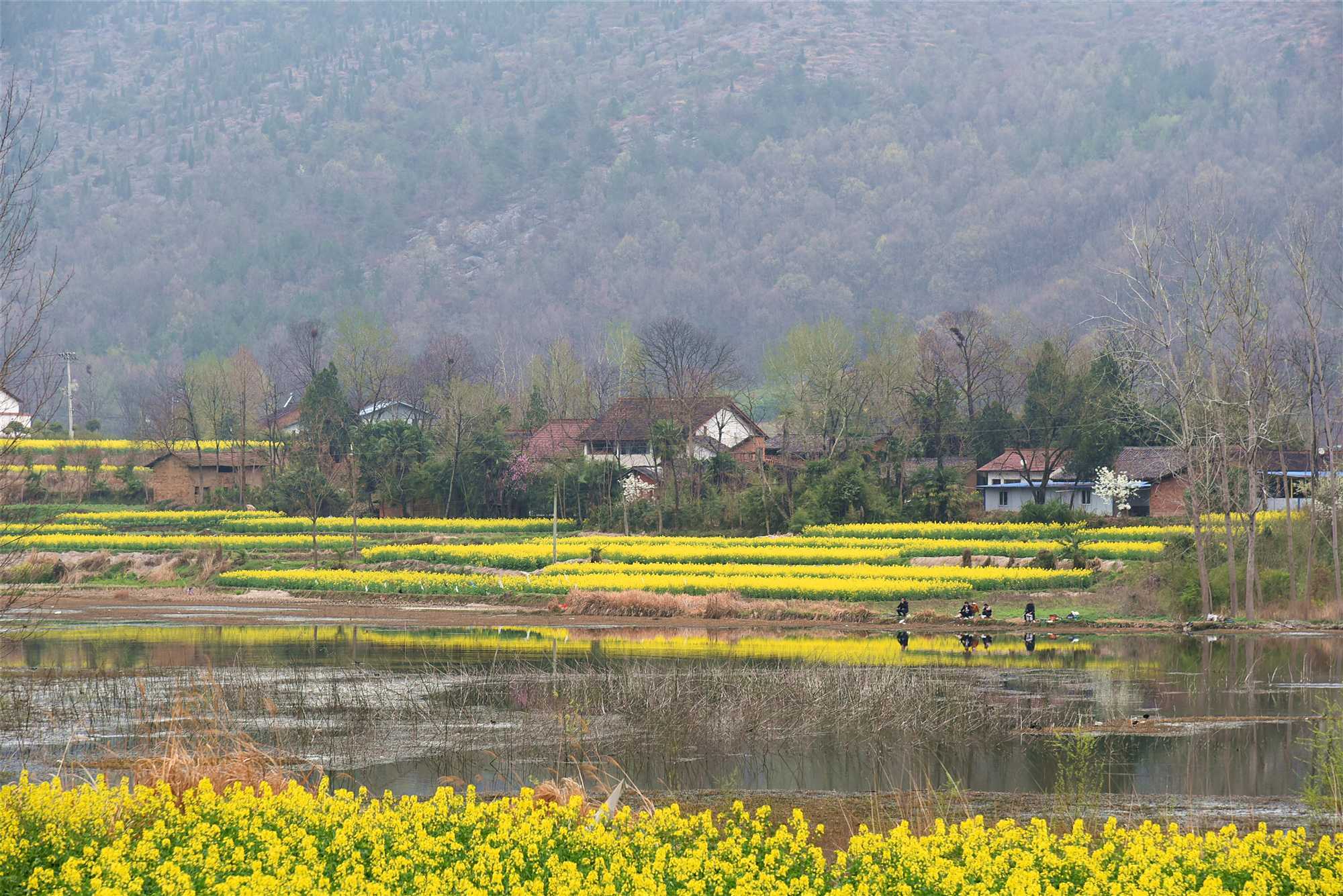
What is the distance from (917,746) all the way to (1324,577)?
28196 mm

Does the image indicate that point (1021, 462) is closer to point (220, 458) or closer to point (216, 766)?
point (220, 458)

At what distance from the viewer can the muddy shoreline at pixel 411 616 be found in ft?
138

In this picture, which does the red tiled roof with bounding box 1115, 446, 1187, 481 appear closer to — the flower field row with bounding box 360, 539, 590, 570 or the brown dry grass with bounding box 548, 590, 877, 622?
the flower field row with bounding box 360, 539, 590, 570

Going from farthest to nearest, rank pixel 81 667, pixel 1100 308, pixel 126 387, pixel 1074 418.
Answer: pixel 126 387 < pixel 1100 308 < pixel 1074 418 < pixel 81 667

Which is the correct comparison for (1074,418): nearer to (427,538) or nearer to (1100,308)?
(427,538)

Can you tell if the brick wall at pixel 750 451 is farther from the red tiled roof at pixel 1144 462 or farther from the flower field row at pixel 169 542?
the flower field row at pixel 169 542

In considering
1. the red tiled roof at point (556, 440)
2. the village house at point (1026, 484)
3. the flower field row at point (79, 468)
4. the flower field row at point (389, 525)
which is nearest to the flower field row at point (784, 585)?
the flower field row at point (389, 525)

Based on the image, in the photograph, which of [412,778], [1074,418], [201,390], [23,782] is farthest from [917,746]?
[201,390]

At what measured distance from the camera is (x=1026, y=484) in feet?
255

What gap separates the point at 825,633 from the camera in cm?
4091

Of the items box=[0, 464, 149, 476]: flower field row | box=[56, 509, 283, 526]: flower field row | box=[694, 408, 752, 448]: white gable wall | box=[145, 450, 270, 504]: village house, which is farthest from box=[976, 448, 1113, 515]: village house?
box=[0, 464, 149, 476]: flower field row

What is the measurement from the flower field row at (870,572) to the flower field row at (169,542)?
15610mm

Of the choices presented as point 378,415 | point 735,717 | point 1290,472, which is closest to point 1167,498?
point 1290,472

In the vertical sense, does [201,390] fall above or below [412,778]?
above
